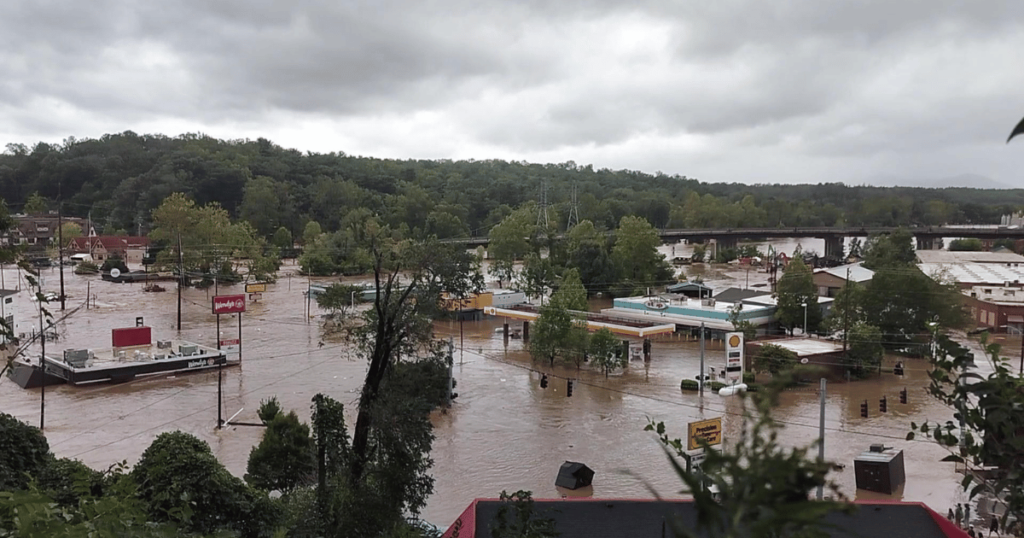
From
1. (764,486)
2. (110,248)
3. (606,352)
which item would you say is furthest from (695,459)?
(110,248)

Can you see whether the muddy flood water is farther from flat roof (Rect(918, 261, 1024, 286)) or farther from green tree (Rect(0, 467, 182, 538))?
flat roof (Rect(918, 261, 1024, 286))

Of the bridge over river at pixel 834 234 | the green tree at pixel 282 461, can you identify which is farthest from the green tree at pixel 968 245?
the green tree at pixel 282 461

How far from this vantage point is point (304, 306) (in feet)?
122

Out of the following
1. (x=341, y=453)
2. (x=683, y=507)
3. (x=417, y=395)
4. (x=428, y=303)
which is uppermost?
(x=428, y=303)

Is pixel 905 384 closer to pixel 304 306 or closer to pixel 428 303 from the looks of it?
pixel 428 303

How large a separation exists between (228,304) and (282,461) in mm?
14925

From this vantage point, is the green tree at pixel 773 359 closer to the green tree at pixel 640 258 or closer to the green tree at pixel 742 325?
the green tree at pixel 742 325

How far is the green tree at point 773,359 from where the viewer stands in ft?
69.0

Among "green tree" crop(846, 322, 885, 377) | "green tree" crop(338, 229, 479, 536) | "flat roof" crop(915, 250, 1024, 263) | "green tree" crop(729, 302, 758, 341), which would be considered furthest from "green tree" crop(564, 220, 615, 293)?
"green tree" crop(338, 229, 479, 536)

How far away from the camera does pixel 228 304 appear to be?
25.5m

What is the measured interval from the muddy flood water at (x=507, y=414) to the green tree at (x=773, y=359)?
0.95 metres

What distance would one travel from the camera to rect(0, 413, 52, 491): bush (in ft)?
24.0

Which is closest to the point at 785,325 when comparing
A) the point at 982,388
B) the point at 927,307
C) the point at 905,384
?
the point at 927,307

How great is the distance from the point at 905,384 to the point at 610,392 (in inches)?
323
